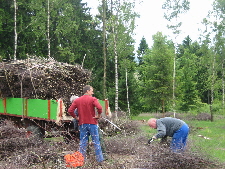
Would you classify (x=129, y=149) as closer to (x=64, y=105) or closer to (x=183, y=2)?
(x=64, y=105)

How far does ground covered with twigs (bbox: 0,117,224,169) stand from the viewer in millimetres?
5270

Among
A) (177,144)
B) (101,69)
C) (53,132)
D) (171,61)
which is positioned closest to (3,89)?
(53,132)

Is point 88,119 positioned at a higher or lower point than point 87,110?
lower

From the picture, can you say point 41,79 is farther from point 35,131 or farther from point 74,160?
point 74,160

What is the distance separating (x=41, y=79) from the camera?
25.4ft

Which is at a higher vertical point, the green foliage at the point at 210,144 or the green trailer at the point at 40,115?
the green trailer at the point at 40,115

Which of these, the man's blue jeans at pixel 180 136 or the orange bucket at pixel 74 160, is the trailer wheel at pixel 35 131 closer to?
the orange bucket at pixel 74 160

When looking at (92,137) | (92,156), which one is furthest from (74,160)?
(92,137)

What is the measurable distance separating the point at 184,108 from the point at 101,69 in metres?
8.07

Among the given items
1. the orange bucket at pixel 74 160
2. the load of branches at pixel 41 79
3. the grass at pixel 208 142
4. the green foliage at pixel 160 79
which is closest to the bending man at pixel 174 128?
the grass at pixel 208 142

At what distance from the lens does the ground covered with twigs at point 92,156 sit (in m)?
5.27

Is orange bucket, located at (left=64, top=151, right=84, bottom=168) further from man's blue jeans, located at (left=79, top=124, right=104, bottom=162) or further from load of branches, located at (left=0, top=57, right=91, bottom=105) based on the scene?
load of branches, located at (left=0, top=57, right=91, bottom=105)

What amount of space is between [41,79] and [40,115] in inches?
38.5

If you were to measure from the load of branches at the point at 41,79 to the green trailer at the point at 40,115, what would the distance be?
28cm
